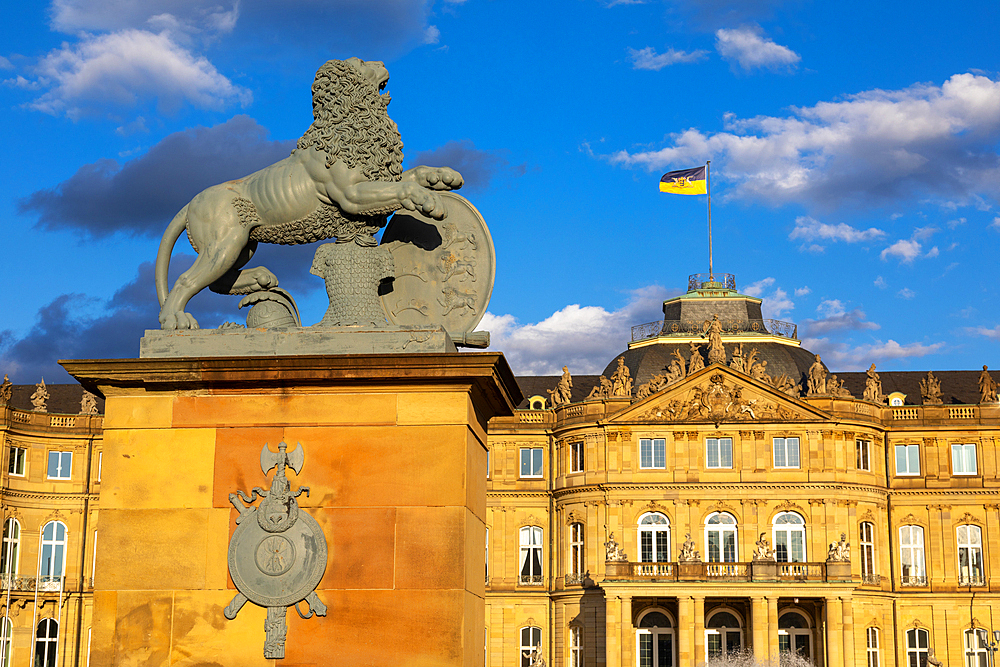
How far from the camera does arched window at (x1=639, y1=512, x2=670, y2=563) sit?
195 feet

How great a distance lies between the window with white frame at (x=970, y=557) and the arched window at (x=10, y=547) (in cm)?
4817

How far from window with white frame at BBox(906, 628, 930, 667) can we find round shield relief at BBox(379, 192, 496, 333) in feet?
189

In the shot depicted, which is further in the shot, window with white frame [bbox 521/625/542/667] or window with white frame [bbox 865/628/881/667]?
window with white frame [bbox 521/625/542/667]

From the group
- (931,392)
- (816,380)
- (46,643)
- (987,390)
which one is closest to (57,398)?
(46,643)

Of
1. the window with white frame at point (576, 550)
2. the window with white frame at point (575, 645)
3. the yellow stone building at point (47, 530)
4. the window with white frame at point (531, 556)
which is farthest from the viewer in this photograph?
the window with white frame at point (531, 556)

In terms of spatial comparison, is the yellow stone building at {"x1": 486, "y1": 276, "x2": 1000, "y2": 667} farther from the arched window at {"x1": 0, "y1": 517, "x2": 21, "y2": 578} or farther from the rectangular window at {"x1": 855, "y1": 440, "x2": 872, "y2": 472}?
the arched window at {"x1": 0, "y1": 517, "x2": 21, "y2": 578}

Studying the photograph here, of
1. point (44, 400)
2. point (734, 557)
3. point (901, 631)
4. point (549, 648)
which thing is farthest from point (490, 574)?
point (44, 400)

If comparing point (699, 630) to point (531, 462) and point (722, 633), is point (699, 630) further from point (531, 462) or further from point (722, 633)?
point (531, 462)

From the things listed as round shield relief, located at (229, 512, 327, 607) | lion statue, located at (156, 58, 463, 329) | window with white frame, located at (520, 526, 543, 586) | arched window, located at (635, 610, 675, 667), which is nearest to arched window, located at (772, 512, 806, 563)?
arched window, located at (635, 610, 675, 667)

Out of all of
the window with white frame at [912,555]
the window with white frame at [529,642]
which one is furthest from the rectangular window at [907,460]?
the window with white frame at [529,642]

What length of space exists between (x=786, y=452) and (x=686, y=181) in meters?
16.5

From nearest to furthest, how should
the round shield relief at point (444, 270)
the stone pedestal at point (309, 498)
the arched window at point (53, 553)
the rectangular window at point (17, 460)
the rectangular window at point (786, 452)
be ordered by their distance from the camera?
the stone pedestal at point (309, 498) < the round shield relief at point (444, 270) < the rectangular window at point (786, 452) < the rectangular window at point (17, 460) < the arched window at point (53, 553)

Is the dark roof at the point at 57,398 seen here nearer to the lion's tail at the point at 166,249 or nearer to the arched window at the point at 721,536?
the arched window at the point at 721,536

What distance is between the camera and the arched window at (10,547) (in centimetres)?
6281
